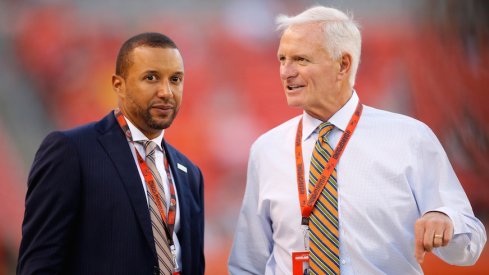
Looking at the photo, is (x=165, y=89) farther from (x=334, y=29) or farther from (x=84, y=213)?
(x=334, y=29)

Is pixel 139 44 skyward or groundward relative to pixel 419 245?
skyward

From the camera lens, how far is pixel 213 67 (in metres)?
4.73

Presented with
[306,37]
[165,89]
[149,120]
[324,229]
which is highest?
[306,37]

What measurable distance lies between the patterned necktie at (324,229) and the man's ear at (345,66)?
402 mm

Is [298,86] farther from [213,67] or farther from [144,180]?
[213,67]

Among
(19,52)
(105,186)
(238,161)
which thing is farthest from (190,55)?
(105,186)

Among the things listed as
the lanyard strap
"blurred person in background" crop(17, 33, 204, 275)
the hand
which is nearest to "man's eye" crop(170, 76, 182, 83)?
"blurred person in background" crop(17, 33, 204, 275)

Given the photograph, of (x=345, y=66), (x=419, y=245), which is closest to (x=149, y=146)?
(x=345, y=66)

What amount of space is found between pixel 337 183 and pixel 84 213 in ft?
3.24

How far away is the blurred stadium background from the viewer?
15.1 feet

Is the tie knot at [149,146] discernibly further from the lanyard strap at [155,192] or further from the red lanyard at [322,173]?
the red lanyard at [322,173]

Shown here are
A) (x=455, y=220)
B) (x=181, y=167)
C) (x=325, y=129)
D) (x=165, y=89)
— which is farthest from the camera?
(x=181, y=167)

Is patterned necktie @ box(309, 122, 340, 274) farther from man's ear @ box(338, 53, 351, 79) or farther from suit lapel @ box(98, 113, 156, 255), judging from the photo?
suit lapel @ box(98, 113, 156, 255)

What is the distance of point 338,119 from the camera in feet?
9.12
